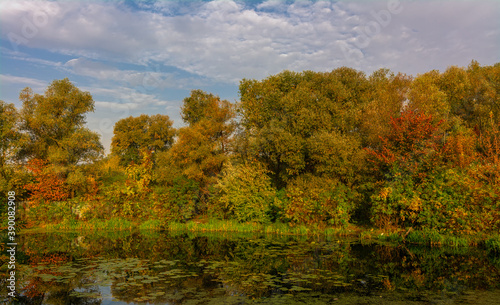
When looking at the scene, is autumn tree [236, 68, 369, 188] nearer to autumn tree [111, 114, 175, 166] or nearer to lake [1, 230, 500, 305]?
lake [1, 230, 500, 305]

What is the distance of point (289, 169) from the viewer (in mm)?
27594

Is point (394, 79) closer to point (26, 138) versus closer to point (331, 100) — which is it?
point (331, 100)

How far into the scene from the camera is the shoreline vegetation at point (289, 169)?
68.2 feet

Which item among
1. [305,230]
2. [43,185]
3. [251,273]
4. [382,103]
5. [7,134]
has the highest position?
[382,103]

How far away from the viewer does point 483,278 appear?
12656 millimetres

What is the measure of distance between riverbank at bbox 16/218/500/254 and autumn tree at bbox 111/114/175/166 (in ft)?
128

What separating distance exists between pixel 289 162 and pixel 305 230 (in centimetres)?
571

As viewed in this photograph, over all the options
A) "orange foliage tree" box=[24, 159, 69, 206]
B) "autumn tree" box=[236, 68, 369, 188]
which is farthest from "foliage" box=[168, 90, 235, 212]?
"orange foliage tree" box=[24, 159, 69, 206]

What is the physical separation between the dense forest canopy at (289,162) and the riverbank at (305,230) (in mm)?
568

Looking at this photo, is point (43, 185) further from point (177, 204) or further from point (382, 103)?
point (382, 103)

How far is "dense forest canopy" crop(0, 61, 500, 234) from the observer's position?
21359 mm

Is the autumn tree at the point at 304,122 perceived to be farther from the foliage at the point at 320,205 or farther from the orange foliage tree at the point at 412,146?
the orange foliage tree at the point at 412,146

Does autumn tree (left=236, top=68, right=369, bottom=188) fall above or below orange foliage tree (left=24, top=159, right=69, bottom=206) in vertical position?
above

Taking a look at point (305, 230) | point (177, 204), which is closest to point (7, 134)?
point (177, 204)
